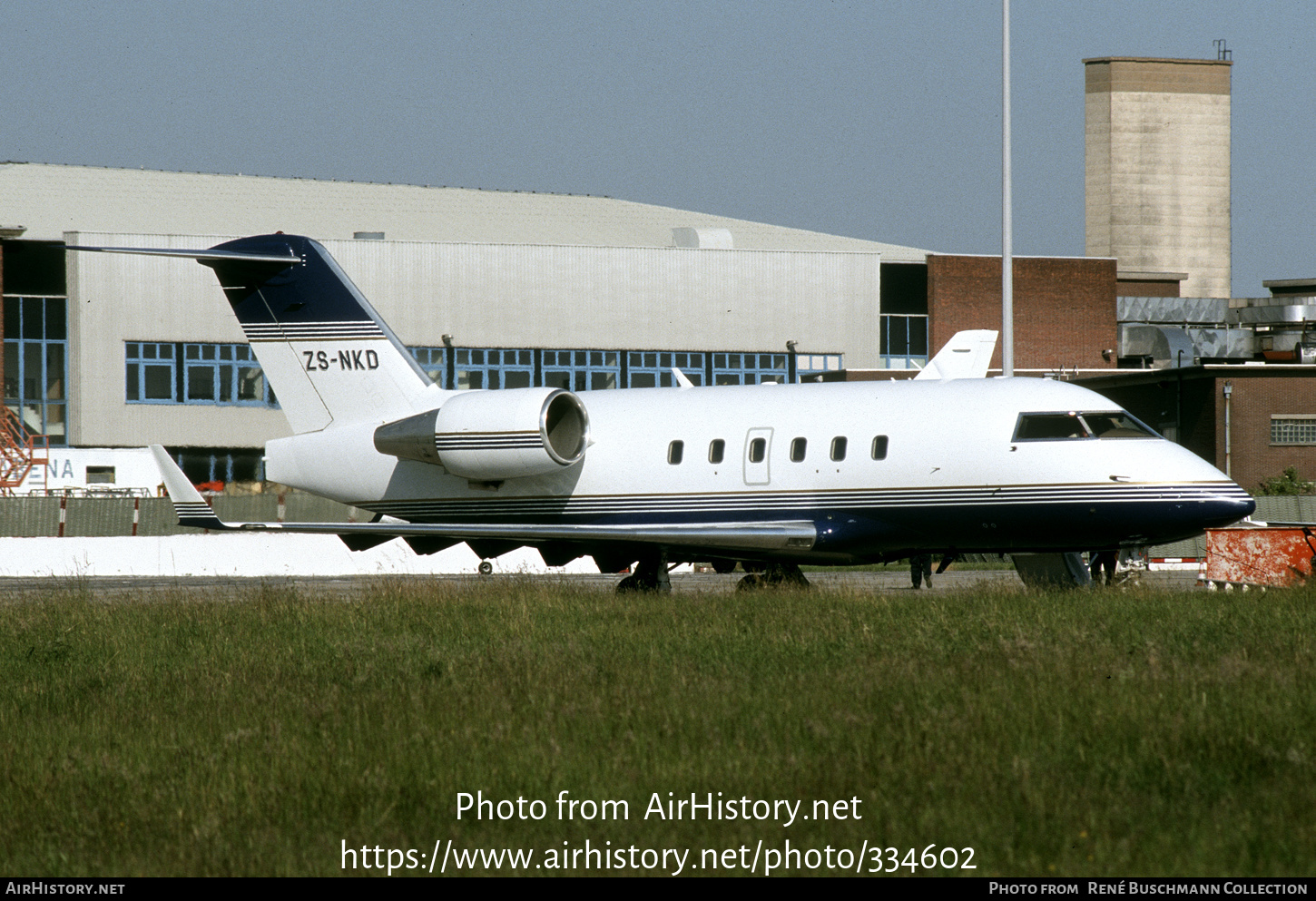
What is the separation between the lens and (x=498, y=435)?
19234 mm

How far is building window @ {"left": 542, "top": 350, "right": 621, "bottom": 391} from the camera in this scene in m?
59.5

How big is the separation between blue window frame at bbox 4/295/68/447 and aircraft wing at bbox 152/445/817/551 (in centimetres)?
4376

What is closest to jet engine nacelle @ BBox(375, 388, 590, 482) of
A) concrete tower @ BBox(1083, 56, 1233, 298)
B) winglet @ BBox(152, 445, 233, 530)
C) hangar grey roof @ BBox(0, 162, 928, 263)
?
winglet @ BBox(152, 445, 233, 530)

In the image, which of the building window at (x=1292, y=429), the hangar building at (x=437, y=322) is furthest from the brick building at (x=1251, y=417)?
the hangar building at (x=437, y=322)

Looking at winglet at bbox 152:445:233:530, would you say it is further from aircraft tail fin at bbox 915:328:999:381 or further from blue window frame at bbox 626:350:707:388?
blue window frame at bbox 626:350:707:388

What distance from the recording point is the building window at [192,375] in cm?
5612

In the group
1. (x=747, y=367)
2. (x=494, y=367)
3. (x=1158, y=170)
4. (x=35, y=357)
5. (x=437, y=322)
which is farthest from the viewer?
(x=1158, y=170)

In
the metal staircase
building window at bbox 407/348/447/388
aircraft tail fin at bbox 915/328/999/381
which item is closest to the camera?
aircraft tail fin at bbox 915/328/999/381

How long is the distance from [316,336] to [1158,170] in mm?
89890

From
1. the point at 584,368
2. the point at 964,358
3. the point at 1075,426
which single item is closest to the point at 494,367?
the point at 584,368

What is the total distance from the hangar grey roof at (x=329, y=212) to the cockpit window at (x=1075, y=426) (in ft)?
157

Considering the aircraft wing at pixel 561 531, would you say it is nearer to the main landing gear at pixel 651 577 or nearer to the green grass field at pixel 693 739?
the main landing gear at pixel 651 577

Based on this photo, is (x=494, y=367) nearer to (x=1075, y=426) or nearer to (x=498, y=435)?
(x=498, y=435)
